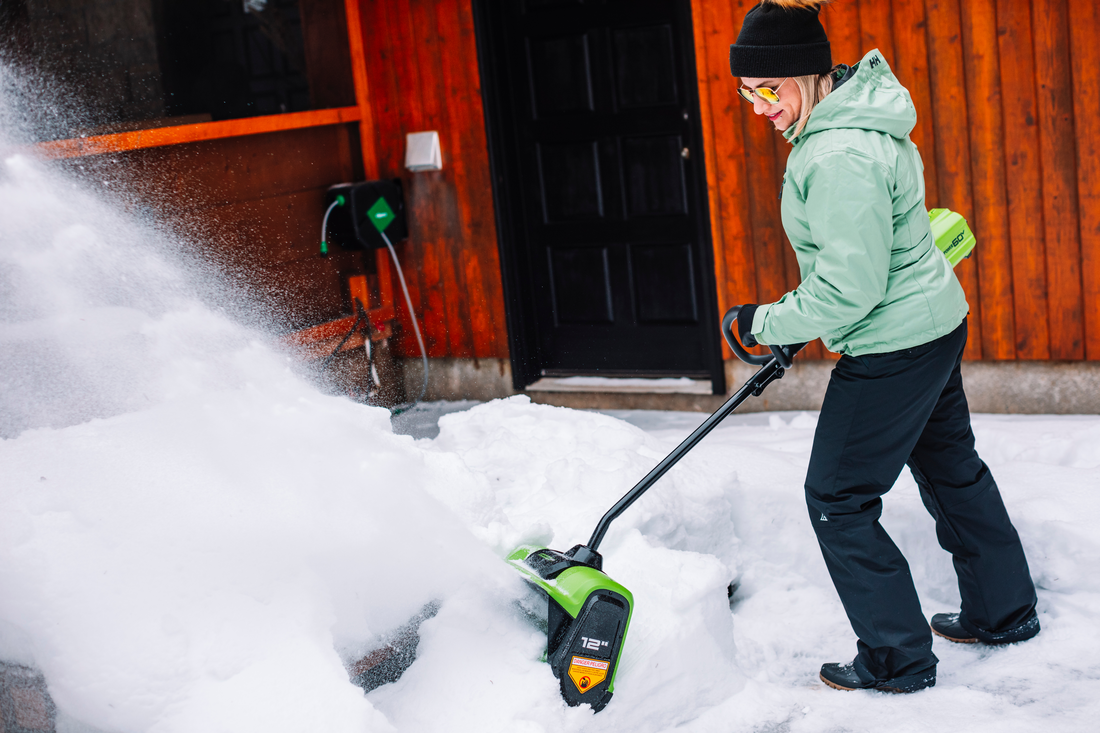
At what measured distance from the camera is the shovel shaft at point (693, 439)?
2.73 metres

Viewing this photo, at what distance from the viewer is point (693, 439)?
2.82 metres

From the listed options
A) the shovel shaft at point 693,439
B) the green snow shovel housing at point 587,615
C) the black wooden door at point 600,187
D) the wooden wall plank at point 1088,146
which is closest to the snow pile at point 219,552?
the green snow shovel housing at point 587,615

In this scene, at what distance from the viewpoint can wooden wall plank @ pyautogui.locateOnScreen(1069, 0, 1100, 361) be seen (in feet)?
14.0

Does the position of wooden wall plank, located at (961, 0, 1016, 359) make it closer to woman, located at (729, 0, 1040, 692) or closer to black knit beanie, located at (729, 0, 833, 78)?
woman, located at (729, 0, 1040, 692)

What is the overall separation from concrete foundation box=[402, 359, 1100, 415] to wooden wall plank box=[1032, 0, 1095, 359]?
0.16 metres

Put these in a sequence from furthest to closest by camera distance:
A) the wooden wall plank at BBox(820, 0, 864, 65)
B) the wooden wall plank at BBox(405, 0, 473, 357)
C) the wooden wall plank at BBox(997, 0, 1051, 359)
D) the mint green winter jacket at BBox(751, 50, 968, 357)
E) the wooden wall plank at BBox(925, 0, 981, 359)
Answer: the wooden wall plank at BBox(405, 0, 473, 357) < the wooden wall plank at BBox(820, 0, 864, 65) < the wooden wall plank at BBox(925, 0, 981, 359) < the wooden wall plank at BBox(997, 0, 1051, 359) < the mint green winter jacket at BBox(751, 50, 968, 357)

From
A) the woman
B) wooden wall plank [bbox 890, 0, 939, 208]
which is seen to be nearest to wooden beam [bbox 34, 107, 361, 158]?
wooden wall plank [bbox 890, 0, 939, 208]

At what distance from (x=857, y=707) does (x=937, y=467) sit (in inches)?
28.2

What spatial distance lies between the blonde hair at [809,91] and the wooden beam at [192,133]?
3.42 m

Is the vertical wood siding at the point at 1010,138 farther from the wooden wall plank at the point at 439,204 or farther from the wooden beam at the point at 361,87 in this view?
the wooden beam at the point at 361,87

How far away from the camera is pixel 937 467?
2.85m

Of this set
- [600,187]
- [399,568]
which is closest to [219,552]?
[399,568]

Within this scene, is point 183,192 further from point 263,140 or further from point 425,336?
point 425,336

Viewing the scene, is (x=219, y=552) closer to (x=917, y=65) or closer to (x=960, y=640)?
(x=960, y=640)
